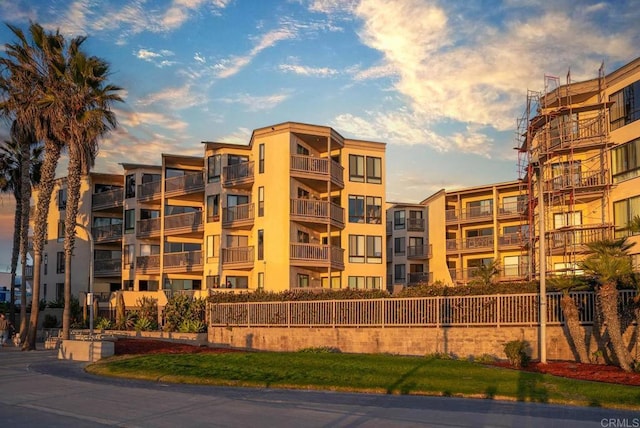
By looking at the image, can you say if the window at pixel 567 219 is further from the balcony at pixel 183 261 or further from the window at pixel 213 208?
the balcony at pixel 183 261

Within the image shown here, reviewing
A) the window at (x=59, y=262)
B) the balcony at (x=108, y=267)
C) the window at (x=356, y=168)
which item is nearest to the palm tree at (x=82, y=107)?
the window at (x=356, y=168)

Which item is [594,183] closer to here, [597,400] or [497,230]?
[497,230]

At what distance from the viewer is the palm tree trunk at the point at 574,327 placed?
72.9 feet

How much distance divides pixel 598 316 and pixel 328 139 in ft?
85.1

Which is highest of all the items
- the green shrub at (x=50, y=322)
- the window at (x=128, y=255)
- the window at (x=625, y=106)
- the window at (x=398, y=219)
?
the window at (x=625, y=106)

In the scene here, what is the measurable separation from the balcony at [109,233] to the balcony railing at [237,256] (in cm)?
1599

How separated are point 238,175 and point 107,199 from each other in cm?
1915

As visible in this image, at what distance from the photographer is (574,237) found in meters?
45.1

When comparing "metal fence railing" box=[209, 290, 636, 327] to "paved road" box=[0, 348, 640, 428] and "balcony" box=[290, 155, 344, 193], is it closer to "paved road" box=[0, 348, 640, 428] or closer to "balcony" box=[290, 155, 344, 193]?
"paved road" box=[0, 348, 640, 428]

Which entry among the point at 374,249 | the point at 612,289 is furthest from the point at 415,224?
the point at 612,289

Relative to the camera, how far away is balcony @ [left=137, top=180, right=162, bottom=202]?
54000 mm

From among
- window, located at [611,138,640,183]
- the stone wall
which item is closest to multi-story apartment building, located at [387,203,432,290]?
window, located at [611,138,640,183]

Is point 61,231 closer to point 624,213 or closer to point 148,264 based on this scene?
point 148,264

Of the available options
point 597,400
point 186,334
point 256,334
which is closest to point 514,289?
point 597,400
